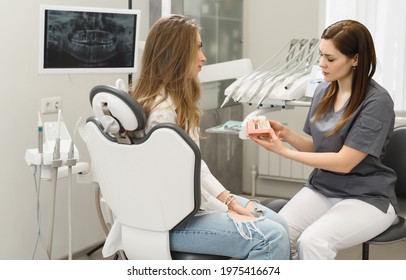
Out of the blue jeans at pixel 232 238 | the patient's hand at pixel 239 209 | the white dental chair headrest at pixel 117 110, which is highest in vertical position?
the white dental chair headrest at pixel 117 110

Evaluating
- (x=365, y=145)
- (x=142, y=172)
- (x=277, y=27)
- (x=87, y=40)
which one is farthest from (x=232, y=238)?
(x=277, y=27)

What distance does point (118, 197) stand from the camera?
1806mm

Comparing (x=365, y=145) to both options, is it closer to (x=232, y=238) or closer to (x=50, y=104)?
(x=232, y=238)

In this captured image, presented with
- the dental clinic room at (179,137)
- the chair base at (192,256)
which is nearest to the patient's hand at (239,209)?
the dental clinic room at (179,137)

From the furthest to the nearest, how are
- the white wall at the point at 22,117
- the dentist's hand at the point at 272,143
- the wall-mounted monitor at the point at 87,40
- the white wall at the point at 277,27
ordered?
the white wall at the point at 277,27
the white wall at the point at 22,117
the wall-mounted monitor at the point at 87,40
the dentist's hand at the point at 272,143

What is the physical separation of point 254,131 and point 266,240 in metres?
0.51

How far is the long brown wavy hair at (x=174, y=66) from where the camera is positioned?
1812mm

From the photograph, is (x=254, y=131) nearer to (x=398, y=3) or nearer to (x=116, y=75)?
(x=116, y=75)

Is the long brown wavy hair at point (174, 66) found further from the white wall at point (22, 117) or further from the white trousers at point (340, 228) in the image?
the white wall at point (22, 117)

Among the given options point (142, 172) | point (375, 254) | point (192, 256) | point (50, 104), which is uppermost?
point (50, 104)

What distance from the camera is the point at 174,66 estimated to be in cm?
182

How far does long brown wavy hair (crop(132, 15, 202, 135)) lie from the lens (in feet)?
5.95

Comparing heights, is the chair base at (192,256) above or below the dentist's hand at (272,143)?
below
